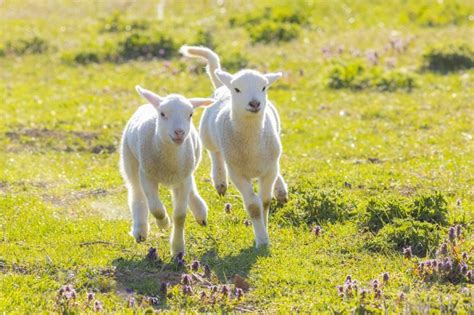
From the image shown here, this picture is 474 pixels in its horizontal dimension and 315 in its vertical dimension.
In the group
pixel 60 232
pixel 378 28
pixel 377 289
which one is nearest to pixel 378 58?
pixel 378 28

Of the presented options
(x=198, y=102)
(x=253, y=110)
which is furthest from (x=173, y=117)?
(x=253, y=110)

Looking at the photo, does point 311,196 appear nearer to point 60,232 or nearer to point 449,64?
point 60,232

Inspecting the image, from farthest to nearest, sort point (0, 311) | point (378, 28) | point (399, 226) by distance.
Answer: point (378, 28) < point (399, 226) < point (0, 311)

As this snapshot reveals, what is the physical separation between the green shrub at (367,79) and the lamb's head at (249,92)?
8.27 meters

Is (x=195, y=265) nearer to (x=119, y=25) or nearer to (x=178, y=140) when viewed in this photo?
(x=178, y=140)

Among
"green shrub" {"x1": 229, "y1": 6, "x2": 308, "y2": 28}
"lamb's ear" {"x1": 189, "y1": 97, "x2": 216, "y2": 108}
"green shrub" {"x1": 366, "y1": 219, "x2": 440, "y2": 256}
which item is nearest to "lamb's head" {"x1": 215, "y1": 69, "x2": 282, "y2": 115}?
"lamb's ear" {"x1": 189, "y1": 97, "x2": 216, "y2": 108}

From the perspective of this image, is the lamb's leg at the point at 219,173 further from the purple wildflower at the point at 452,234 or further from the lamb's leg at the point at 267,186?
the purple wildflower at the point at 452,234

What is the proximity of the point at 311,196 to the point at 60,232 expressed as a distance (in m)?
2.61

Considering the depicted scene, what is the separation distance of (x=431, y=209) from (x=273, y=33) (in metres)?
12.0

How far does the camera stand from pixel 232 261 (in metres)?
8.92

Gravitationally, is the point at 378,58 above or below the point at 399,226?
below

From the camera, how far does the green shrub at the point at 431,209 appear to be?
980 cm

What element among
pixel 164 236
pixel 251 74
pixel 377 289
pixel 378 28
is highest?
pixel 251 74

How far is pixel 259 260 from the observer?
29.1 feet
